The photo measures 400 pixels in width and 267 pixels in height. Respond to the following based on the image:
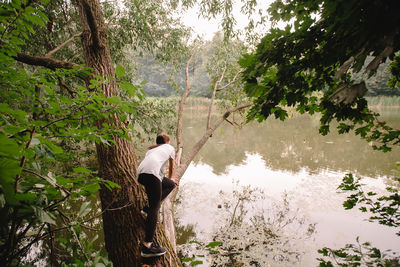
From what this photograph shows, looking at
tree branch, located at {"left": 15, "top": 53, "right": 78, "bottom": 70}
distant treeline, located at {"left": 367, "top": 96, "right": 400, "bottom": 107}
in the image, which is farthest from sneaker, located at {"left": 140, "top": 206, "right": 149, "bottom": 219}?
distant treeline, located at {"left": 367, "top": 96, "right": 400, "bottom": 107}

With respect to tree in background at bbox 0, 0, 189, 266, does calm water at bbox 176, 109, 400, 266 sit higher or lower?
lower

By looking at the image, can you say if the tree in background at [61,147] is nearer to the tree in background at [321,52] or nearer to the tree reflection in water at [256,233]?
the tree in background at [321,52]

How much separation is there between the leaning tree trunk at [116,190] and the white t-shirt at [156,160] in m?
0.16

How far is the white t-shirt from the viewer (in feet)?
6.79

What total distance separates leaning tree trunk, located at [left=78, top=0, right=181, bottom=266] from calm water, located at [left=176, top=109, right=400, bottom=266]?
8.71ft

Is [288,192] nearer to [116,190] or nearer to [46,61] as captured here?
[116,190]

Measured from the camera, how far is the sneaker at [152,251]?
1.81 metres

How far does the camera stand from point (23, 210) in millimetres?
646

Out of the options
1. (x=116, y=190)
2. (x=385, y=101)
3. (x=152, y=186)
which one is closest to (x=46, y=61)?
(x=116, y=190)

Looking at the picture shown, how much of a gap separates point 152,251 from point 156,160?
884 millimetres

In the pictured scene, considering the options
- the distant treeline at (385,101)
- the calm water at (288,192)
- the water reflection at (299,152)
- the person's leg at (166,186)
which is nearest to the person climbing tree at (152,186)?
the person's leg at (166,186)

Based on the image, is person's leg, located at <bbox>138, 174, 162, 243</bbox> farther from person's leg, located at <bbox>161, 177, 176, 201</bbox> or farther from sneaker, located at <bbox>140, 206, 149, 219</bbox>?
person's leg, located at <bbox>161, 177, 176, 201</bbox>

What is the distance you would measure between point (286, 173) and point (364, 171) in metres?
3.44

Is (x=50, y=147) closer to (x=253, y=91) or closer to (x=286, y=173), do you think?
(x=253, y=91)
